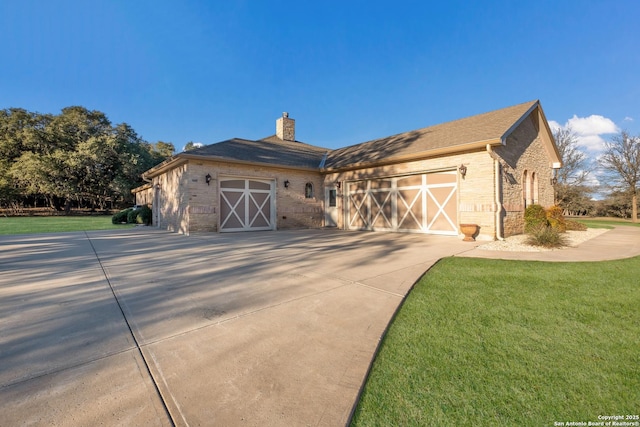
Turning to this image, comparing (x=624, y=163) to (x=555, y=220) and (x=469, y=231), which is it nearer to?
(x=555, y=220)

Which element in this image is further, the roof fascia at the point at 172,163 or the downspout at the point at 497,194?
the roof fascia at the point at 172,163

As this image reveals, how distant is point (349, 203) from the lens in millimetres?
13461

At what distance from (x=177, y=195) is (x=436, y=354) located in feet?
40.5

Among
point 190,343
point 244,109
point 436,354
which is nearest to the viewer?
point 436,354

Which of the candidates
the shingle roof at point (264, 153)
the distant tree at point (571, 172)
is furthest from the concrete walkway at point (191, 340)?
the distant tree at point (571, 172)

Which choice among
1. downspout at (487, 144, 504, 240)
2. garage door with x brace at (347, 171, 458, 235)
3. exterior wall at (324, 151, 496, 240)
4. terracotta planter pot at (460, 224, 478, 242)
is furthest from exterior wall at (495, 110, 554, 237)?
garage door with x brace at (347, 171, 458, 235)

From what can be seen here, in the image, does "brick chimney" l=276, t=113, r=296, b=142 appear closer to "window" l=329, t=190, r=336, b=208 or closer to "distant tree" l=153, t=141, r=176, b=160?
"window" l=329, t=190, r=336, b=208

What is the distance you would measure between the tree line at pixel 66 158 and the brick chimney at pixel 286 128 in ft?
76.5

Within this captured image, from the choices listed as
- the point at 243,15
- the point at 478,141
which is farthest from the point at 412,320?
the point at 243,15

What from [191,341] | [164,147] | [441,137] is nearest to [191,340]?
[191,341]

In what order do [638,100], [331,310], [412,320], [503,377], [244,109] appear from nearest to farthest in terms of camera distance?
1. [503,377]
2. [412,320]
3. [331,310]
4. [638,100]
5. [244,109]

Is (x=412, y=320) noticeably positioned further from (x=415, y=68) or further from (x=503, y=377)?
(x=415, y=68)

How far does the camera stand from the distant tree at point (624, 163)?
74.8ft

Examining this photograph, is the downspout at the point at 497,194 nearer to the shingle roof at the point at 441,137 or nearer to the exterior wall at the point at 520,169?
the exterior wall at the point at 520,169
